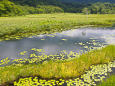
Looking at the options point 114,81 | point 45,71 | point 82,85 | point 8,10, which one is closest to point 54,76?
point 45,71

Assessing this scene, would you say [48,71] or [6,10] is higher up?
[6,10]

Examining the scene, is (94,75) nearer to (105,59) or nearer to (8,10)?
(105,59)

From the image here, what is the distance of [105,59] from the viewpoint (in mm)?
11625

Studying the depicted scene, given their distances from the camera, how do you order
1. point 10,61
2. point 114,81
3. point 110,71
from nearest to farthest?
point 114,81 < point 110,71 < point 10,61

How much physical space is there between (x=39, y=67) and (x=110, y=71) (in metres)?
5.97

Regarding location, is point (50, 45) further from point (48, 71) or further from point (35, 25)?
point (35, 25)

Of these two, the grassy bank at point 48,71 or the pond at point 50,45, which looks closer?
the grassy bank at point 48,71

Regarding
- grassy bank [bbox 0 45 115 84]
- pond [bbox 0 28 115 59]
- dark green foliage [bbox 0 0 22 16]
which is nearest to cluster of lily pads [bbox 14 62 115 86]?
grassy bank [bbox 0 45 115 84]

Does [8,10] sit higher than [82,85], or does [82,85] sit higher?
[8,10]

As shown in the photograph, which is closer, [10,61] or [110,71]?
[110,71]

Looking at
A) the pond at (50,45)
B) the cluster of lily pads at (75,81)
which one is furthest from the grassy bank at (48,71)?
the pond at (50,45)

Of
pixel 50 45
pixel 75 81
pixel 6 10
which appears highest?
pixel 6 10

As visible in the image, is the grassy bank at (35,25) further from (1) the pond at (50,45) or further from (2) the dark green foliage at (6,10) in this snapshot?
(2) the dark green foliage at (6,10)

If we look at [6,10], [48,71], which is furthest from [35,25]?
[6,10]
